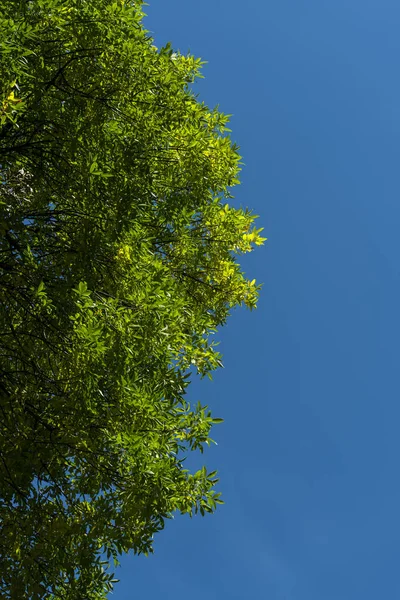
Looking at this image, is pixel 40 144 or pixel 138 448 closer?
pixel 138 448

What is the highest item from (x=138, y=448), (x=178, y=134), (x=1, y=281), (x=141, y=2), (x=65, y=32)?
(x=141, y=2)

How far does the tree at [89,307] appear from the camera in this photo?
613cm

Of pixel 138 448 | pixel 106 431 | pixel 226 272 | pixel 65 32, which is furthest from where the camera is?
pixel 226 272

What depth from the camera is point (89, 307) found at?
6.39 metres

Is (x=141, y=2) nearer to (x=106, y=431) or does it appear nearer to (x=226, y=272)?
(x=226, y=272)

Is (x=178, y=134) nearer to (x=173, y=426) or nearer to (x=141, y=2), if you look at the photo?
(x=141, y=2)

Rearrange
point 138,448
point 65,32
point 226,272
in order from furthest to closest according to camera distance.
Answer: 1. point 226,272
2. point 65,32
3. point 138,448

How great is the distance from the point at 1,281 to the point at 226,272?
5.16 metres

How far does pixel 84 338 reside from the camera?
5.82 meters

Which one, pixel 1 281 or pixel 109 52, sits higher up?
pixel 109 52

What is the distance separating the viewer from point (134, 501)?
19.7 ft

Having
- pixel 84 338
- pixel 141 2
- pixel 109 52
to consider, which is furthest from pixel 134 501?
pixel 141 2

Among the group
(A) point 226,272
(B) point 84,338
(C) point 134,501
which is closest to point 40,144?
(B) point 84,338

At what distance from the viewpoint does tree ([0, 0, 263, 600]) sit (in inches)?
241
